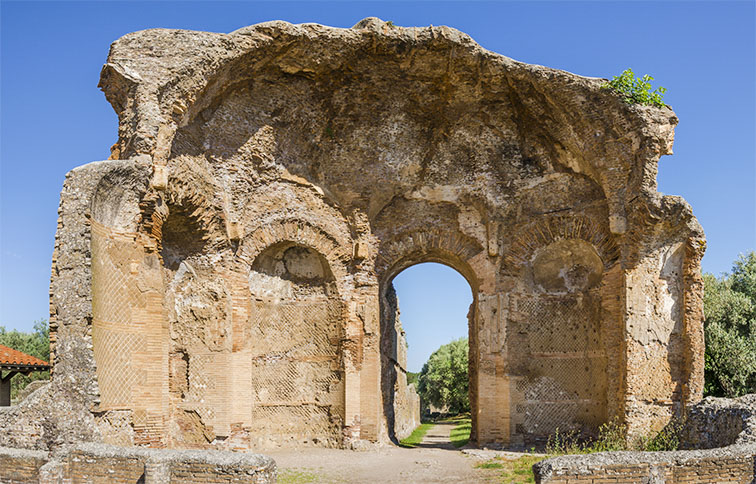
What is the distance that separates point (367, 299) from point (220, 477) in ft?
21.6

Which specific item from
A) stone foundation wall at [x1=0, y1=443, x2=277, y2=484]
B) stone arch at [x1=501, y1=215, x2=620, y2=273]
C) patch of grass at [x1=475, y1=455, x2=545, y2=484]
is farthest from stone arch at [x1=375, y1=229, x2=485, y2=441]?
stone foundation wall at [x1=0, y1=443, x2=277, y2=484]

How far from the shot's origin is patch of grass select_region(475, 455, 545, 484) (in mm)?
9445

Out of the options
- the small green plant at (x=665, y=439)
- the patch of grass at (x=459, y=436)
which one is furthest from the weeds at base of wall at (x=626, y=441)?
the patch of grass at (x=459, y=436)

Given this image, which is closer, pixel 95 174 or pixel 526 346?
pixel 95 174

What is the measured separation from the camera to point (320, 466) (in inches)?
430

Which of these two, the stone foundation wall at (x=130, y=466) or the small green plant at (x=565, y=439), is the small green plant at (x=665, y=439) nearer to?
the small green plant at (x=565, y=439)

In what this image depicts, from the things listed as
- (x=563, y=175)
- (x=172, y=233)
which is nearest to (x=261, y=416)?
(x=172, y=233)

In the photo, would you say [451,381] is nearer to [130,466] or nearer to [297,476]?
[297,476]

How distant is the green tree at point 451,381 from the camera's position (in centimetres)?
3103

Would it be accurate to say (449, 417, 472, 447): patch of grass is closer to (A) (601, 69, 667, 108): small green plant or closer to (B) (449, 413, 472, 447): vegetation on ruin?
(B) (449, 413, 472, 447): vegetation on ruin

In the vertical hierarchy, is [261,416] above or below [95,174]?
below

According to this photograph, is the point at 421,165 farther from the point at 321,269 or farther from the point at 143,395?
the point at 143,395

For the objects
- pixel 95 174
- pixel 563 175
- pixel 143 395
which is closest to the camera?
pixel 95 174

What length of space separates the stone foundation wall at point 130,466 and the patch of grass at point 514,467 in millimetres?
3636
